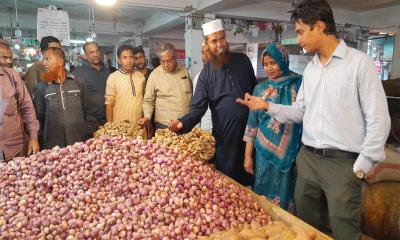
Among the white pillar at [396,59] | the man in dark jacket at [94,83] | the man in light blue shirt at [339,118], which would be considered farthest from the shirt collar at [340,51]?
the white pillar at [396,59]

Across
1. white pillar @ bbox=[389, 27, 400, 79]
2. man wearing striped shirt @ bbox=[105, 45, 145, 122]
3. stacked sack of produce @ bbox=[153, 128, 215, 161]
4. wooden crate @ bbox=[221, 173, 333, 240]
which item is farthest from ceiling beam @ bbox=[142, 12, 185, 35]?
wooden crate @ bbox=[221, 173, 333, 240]

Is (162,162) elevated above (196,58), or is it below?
below

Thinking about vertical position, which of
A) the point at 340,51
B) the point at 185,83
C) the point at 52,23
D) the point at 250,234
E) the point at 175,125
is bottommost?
the point at 250,234

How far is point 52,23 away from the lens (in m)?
4.58

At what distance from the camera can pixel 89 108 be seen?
3287mm

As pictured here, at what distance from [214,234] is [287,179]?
97cm

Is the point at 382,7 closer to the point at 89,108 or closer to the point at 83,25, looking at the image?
the point at 89,108

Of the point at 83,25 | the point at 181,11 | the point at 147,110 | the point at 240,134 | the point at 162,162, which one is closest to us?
the point at 162,162

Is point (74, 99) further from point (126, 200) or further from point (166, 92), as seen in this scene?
point (126, 200)

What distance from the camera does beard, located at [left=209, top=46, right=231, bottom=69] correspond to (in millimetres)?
2383

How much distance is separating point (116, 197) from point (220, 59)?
1383 millimetres

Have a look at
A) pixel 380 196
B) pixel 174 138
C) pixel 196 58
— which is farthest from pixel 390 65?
pixel 174 138

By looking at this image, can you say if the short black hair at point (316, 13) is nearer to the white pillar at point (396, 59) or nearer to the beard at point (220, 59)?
the beard at point (220, 59)

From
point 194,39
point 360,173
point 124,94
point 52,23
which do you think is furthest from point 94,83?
point 194,39
